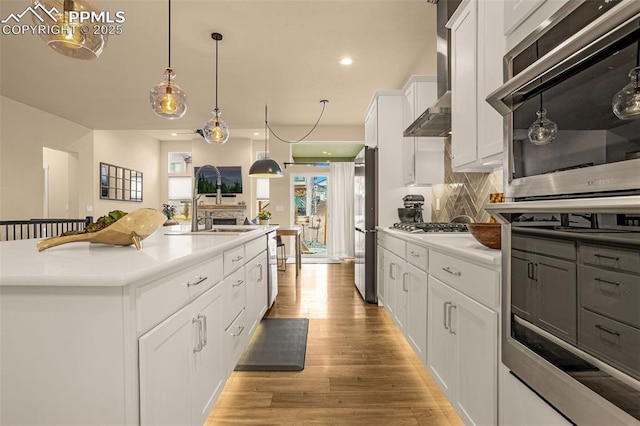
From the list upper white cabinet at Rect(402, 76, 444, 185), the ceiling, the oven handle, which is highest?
the ceiling

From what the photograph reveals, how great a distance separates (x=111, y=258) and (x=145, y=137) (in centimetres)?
910

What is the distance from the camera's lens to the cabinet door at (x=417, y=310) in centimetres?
205

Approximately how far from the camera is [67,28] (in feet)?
5.63

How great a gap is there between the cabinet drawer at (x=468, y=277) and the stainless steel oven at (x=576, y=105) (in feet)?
1.15

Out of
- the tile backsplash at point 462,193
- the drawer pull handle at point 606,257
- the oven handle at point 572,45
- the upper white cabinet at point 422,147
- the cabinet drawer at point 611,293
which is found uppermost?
the upper white cabinet at point 422,147

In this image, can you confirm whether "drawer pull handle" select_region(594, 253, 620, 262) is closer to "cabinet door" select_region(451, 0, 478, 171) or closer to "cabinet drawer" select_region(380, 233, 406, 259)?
"cabinet door" select_region(451, 0, 478, 171)

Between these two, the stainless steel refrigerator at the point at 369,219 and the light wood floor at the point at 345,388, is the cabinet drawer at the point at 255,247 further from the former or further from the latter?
the stainless steel refrigerator at the point at 369,219

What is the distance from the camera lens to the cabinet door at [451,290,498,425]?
49.4 inches

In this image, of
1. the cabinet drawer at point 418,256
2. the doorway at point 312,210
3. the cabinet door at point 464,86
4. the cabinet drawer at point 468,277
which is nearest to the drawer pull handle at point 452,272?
the cabinet drawer at point 468,277

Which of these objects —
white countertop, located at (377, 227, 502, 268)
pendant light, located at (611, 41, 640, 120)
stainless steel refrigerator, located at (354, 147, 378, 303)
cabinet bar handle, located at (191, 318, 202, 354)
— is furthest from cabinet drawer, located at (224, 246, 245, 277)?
stainless steel refrigerator, located at (354, 147, 378, 303)

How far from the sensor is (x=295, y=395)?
1959 millimetres

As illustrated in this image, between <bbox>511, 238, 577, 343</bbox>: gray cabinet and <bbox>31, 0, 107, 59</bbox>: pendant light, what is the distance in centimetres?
228

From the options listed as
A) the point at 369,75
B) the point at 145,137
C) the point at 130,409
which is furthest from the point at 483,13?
the point at 145,137

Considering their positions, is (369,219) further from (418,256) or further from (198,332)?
(198,332)
